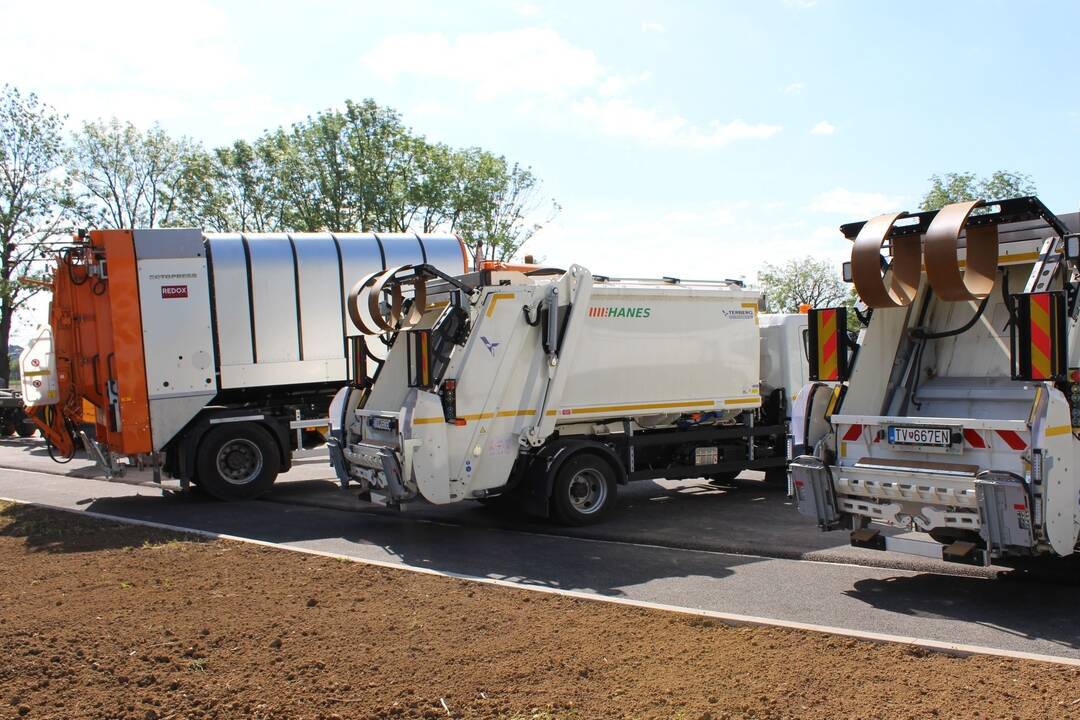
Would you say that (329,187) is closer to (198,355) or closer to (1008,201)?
(198,355)

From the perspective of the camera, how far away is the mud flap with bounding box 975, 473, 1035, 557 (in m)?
5.86

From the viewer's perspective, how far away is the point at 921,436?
6.71 m

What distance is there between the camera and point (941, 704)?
4.21 meters

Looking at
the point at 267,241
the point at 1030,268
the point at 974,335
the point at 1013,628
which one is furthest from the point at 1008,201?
the point at 267,241

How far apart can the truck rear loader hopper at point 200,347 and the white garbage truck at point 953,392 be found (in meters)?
6.71

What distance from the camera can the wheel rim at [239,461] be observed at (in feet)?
39.2

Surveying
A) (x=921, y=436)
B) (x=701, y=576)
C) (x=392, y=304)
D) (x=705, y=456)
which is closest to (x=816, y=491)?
(x=921, y=436)

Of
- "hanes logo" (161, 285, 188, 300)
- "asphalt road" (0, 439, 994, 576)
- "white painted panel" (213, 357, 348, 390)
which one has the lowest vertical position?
"asphalt road" (0, 439, 994, 576)

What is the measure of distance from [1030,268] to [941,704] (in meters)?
4.07

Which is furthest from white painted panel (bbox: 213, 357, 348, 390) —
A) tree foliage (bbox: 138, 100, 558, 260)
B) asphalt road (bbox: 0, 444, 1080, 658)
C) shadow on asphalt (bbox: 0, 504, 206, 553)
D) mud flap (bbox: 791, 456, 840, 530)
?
tree foliage (bbox: 138, 100, 558, 260)

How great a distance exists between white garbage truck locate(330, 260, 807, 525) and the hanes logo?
3.14 m

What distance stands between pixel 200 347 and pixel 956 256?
30.3 ft

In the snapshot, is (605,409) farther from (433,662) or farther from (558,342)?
(433,662)

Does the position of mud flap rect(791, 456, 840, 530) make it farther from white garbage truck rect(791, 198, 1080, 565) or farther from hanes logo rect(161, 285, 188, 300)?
hanes logo rect(161, 285, 188, 300)
